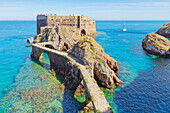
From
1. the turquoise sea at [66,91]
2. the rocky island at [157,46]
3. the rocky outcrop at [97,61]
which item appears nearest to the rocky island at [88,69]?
the rocky outcrop at [97,61]

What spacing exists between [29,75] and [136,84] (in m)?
30.5

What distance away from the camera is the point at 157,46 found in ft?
208

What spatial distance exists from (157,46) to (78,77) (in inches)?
1891

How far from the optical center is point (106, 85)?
3359 cm

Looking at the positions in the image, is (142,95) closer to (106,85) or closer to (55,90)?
(106,85)

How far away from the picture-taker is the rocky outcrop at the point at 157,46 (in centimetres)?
6048

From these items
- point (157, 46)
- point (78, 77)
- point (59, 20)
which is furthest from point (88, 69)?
point (59, 20)

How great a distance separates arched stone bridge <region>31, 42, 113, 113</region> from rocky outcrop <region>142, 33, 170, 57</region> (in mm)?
43581

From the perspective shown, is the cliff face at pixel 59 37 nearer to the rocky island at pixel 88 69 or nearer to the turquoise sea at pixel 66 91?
the rocky island at pixel 88 69

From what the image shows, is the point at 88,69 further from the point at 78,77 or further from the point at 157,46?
the point at 157,46

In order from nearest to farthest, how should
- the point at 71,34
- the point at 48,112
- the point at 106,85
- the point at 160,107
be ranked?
A: the point at 48,112 → the point at 160,107 → the point at 106,85 → the point at 71,34

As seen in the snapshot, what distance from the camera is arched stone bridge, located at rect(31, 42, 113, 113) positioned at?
69.3ft

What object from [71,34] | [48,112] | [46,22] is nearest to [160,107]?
[48,112]

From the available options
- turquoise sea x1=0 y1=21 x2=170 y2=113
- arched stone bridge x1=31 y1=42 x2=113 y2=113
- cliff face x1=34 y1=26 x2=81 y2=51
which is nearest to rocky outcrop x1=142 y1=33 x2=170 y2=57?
turquoise sea x1=0 y1=21 x2=170 y2=113
